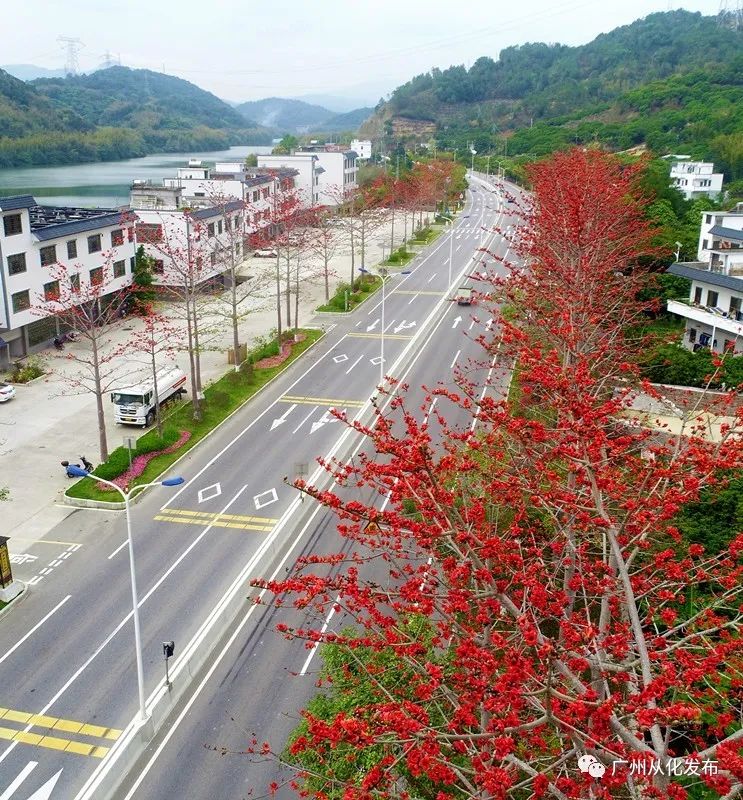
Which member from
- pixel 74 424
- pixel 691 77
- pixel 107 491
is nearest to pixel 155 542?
pixel 107 491

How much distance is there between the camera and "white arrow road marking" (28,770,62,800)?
14180 mm

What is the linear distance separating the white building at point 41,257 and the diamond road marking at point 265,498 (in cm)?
1567

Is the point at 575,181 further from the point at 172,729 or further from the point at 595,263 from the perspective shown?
the point at 172,729

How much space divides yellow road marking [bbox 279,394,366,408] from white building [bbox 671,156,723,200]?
6189cm

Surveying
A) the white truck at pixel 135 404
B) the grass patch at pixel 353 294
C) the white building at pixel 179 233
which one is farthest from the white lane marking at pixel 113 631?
the white building at pixel 179 233

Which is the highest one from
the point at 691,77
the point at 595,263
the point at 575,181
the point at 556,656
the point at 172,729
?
the point at 691,77

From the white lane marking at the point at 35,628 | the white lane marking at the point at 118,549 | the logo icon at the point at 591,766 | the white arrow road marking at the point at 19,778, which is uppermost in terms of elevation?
the logo icon at the point at 591,766

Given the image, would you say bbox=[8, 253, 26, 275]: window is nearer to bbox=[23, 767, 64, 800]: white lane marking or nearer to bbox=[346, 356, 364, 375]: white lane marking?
bbox=[346, 356, 364, 375]: white lane marking

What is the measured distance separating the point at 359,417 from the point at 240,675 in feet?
52.1

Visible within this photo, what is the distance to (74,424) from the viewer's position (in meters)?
31.9

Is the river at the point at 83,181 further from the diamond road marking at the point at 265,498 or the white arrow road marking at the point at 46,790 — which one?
the white arrow road marking at the point at 46,790

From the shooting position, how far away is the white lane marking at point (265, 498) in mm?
25500

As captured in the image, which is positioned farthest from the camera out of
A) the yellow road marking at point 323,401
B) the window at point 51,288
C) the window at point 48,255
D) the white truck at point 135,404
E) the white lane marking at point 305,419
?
the window at point 51,288

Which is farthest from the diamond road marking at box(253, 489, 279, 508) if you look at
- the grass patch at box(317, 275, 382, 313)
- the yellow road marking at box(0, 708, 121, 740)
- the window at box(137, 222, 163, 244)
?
the window at box(137, 222, 163, 244)
